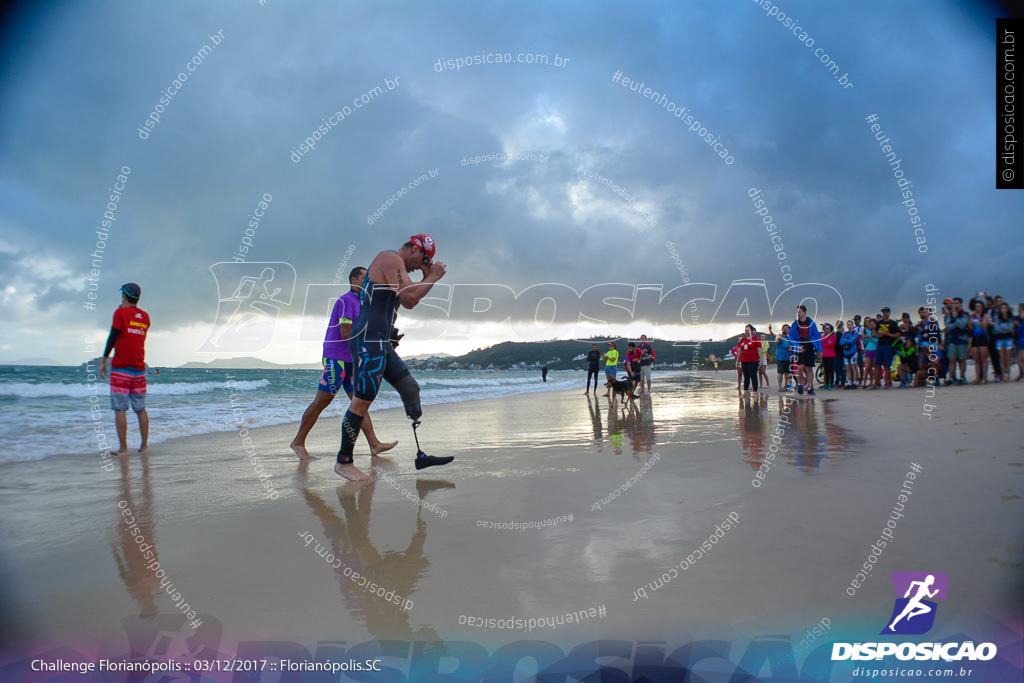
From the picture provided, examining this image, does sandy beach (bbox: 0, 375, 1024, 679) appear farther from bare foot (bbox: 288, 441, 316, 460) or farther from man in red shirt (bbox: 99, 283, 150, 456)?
man in red shirt (bbox: 99, 283, 150, 456)

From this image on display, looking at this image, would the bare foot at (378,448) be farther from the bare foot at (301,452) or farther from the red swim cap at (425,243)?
the red swim cap at (425,243)

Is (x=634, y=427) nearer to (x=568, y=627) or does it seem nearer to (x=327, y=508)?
(x=327, y=508)

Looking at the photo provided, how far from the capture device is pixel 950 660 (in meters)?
1.79

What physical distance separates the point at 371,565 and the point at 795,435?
5.34m

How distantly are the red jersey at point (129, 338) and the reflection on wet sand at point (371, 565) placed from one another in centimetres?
393

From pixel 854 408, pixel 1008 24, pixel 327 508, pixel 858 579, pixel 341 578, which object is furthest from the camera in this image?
pixel 854 408

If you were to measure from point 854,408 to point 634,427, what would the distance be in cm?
397

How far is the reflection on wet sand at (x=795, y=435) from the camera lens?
4.65 meters

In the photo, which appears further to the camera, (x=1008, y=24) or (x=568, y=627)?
(x=1008, y=24)

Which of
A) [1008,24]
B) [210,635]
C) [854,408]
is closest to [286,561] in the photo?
[210,635]

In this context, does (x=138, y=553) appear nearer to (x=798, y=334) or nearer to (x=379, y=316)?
(x=379, y=316)

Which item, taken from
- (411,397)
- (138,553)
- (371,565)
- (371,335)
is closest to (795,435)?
(411,397)

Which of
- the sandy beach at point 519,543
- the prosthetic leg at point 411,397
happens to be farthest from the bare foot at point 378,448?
the prosthetic leg at point 411,397

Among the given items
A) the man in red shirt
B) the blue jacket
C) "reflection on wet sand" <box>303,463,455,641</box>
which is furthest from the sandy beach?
the blue jacket
